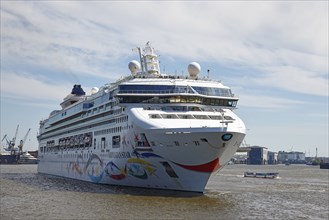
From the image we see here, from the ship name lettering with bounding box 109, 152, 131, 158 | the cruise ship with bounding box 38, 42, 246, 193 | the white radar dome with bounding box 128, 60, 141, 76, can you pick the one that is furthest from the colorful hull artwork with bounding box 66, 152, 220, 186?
the white radar dome with bounding box 128, 60, 141, 76

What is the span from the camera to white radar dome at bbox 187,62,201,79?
58412 mm

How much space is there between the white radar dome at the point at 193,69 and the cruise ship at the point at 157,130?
5.1 inches

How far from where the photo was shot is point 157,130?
1750 inches

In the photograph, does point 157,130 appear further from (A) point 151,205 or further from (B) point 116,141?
(B) point 116,141

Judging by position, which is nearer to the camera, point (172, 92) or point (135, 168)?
point (135, 168)

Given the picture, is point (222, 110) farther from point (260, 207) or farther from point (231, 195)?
point (260, 207)

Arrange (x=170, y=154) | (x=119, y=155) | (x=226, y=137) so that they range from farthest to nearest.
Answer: (x=119, y=155) < (x=170, y=154) < (x=226, y=137)

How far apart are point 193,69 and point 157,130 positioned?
16.5 metres

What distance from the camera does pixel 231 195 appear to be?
50.8m

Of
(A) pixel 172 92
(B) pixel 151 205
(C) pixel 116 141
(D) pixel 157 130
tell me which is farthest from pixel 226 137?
(C) pixel 116 141

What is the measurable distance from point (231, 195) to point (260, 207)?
9243 millimetres

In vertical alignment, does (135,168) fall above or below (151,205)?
above

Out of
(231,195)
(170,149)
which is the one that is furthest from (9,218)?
(231,195)

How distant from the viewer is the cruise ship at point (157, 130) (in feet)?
143
